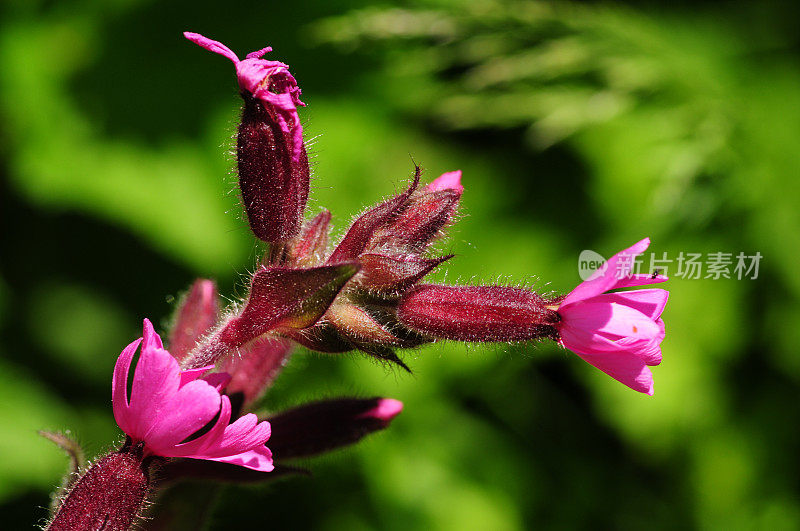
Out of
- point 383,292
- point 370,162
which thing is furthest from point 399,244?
point 370,162

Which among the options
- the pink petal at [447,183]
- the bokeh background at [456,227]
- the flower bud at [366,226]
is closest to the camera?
the flower bud at [366,226]

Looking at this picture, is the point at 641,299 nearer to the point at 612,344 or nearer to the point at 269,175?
the point at 612,344

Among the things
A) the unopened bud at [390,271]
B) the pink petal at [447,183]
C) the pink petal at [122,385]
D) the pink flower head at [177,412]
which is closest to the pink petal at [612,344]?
the unopened bud at [390,271]

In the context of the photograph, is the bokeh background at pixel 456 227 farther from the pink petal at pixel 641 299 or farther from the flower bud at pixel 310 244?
the pink petal at pixel 641 299

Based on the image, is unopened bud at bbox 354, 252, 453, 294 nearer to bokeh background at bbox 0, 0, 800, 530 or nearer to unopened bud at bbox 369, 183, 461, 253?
unopened bud at bbox 369, 183, 461, 253

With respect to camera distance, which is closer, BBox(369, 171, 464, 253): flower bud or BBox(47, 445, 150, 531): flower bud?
BBox(47, 445, 150, 531): flower bud

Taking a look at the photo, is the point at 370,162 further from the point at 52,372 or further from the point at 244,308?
the point at 244,308

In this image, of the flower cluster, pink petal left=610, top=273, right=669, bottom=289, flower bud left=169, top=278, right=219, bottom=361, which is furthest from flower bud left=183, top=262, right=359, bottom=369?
pink petal left=610, top=273, right=669, bottom=289

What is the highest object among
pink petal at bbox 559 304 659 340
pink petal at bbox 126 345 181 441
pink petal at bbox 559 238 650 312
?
pink petal at bbox 559 238 650 312
